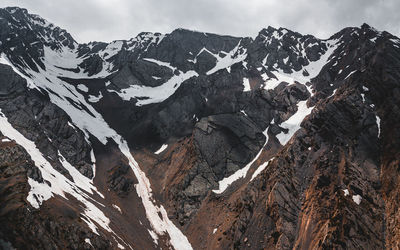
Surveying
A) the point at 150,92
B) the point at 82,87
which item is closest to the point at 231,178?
the point at 150,92

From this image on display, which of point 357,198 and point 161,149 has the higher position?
point 161,149

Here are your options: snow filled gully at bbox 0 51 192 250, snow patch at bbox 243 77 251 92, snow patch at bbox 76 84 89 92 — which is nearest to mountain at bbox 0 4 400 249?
snow filled gully at bbox 0 51 192 250

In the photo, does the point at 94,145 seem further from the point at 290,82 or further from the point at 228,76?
the point at 290,82

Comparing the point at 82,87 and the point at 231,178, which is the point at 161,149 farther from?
the point at 82,87

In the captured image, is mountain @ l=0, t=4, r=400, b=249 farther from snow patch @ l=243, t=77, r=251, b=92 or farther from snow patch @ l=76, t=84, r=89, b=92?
snow patch @ l=76, t=84, r=89, b=92

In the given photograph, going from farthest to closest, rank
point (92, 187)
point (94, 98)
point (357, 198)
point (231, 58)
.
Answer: point (231, 58)
point (94, 98)
point (92, 187)
point (357, 198)

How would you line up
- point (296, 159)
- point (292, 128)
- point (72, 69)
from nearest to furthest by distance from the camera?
point (296, 159) → point (292, 128) → point (72, 69)

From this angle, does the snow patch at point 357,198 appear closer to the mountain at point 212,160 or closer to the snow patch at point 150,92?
the mountain at point 212,160

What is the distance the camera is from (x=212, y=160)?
80.8 meters

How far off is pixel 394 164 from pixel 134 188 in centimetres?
6337

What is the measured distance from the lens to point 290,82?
374 feet

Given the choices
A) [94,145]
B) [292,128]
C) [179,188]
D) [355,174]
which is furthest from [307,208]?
[94,145]

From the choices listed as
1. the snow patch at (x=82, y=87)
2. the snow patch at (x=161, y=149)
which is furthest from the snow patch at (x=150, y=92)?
the snow patch at (x=161, y=149)

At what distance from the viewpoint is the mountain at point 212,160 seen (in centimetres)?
4444
